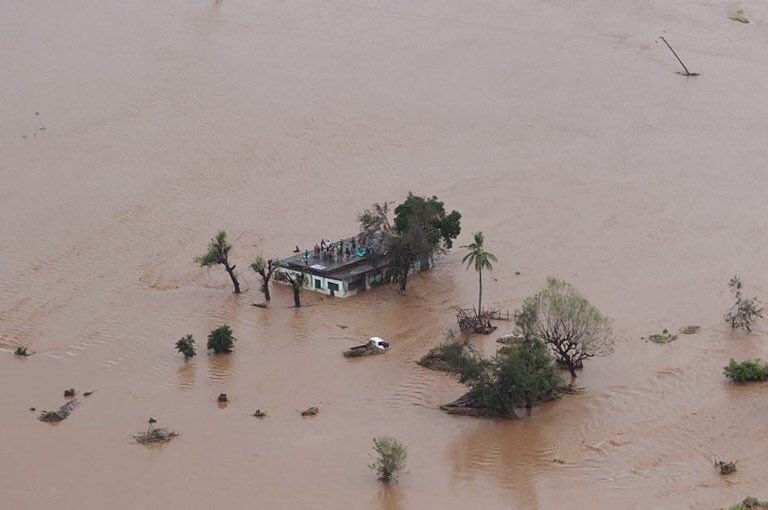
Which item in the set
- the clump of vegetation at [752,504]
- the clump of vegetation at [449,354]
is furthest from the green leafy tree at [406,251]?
the clump of vegetation at [752,504]

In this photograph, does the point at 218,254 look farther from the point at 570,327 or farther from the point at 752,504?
the point at 752,504

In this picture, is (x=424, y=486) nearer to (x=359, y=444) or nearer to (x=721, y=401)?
(x=359, y=444)

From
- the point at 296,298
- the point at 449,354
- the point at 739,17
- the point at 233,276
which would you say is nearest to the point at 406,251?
the point at 296,298

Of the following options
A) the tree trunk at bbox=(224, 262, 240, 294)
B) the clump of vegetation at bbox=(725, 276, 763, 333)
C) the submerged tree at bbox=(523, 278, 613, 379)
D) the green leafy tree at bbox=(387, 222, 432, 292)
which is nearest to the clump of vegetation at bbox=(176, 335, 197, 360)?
the tree trunk at bbox=(224, 262, 240, 294)

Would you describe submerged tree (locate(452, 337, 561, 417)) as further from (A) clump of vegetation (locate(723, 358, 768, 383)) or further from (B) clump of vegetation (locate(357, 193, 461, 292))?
(B) clump of vegetation (locate(357, 193, 461, 292))

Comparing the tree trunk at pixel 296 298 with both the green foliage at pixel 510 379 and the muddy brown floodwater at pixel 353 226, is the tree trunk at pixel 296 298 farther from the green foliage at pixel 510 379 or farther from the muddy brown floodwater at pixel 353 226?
the green foliage at pixel 510 379

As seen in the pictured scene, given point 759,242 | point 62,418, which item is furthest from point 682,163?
point 62,418
